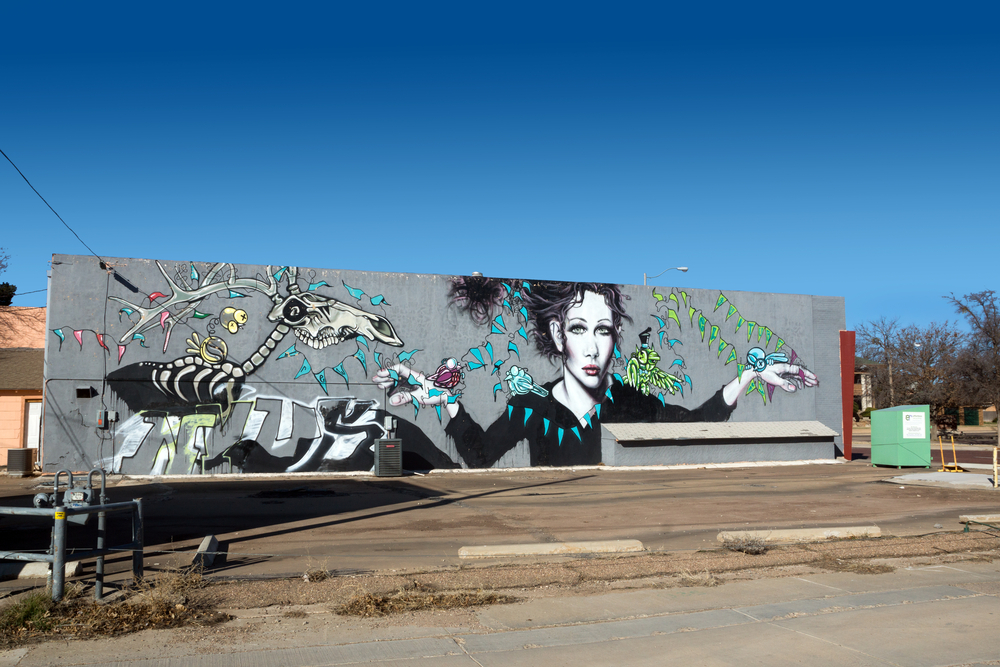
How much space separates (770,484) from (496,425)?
31.1ft

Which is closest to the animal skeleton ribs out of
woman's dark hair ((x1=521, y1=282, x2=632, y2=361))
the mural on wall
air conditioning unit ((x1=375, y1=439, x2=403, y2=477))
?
the mural on wall

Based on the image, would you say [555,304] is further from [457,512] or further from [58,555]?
[58,555]

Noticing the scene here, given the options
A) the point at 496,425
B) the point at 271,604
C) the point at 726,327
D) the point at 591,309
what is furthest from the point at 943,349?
the point at 271,604

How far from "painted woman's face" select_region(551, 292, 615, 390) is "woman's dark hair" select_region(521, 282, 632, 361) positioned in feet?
0.57

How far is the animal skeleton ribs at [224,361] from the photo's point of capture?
23.3 meters

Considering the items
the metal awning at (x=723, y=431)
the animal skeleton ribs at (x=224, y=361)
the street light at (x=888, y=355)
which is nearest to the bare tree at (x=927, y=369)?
the street light at (x=888, y=355)

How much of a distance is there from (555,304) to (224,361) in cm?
1195

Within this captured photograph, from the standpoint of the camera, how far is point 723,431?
29469 millimetres

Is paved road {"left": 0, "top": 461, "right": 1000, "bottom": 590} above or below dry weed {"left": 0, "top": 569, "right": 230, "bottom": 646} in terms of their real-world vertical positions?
below

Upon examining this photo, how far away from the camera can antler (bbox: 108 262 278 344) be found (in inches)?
915

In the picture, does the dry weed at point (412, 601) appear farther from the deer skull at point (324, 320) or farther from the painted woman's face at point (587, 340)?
the painted woman's face at point (587, 340)

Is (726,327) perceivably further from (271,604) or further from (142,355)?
(271,604)

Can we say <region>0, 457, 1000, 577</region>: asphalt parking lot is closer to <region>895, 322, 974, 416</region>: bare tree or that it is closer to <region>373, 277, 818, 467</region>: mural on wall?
<region>373, 277, 818, 467</region>: mural on wall

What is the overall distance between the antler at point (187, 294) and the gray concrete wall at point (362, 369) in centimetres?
4
